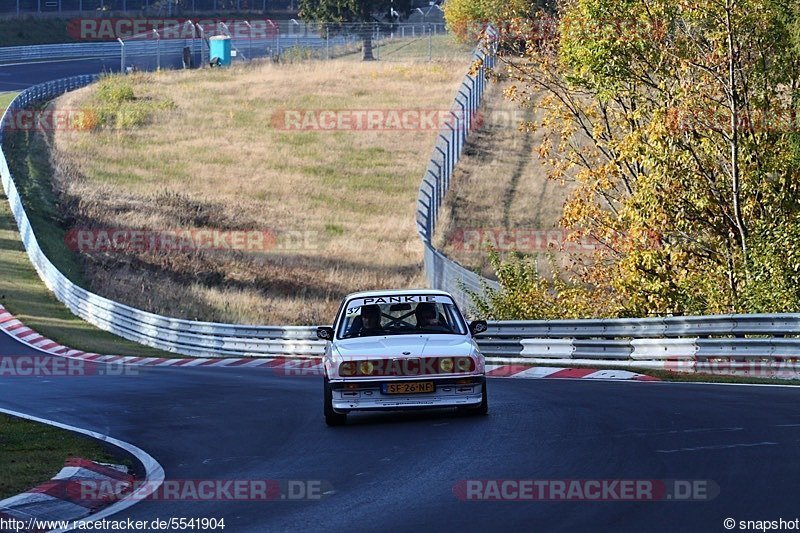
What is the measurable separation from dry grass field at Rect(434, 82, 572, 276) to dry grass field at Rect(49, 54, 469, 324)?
1633 millimetres

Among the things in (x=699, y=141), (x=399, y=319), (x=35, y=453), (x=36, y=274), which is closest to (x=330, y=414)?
(x=399, y=319)

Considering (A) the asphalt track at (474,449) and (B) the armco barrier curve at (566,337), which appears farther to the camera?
(B) the armco barrier curve at (566,337)

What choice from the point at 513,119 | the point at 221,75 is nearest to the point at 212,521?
the point at 513,119

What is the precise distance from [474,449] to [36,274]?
29.7m

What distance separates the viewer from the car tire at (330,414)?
13.3 m

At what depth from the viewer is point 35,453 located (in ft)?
38.5

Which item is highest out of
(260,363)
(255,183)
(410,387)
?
(410,387)

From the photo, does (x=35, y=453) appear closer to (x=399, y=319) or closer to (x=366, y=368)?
(x=366, y=368)

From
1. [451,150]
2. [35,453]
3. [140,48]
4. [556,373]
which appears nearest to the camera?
[35,453]

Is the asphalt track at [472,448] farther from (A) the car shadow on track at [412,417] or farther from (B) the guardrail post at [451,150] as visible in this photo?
(B) the guardrail post at [451,150]

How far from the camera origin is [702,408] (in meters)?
13.0

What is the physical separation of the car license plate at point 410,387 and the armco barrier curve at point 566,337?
6.00 metres

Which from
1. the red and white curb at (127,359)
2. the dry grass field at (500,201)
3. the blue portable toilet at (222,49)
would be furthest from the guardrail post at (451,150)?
the blue portable toilet at (222,49)

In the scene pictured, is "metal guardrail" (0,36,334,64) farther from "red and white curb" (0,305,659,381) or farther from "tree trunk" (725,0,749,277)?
"tree trunk" (725,0,749,277)
